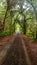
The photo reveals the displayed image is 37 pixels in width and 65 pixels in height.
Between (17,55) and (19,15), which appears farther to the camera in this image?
(19,15)

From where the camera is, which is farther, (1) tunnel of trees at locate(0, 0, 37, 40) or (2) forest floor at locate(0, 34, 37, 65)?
(1) tunnel of trees at locate(0, 0, 37, 40)

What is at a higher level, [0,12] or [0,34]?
[0,12]

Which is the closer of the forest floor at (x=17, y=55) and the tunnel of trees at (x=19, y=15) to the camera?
the forest floor at (x=17, y=55)

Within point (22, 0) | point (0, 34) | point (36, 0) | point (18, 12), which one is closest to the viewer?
point (0, 34)

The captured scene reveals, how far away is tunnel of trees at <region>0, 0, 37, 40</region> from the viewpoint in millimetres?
30719

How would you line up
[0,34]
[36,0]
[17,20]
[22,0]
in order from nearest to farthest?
[0,34], [36,0], [22,0], [17,20]

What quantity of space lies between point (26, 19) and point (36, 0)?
10.4 metres

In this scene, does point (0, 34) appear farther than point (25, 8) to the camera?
No

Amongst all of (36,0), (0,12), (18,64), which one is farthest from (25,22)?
(18,64)

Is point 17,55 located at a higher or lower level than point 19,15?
lower

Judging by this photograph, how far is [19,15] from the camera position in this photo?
4366 centimetres

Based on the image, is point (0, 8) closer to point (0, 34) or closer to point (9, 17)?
point (9, 17)

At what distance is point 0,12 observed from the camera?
1441 inches

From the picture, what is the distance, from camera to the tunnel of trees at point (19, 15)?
3072 cm
